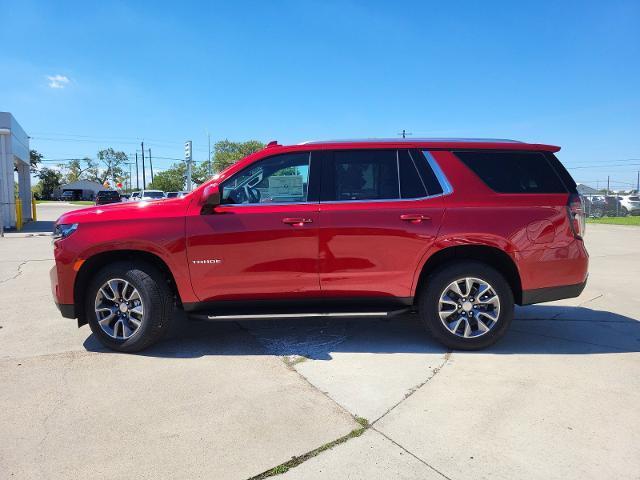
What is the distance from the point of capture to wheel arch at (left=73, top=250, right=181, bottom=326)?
14.3ft

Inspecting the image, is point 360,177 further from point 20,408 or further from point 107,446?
point 20,408

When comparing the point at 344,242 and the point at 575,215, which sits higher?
the point at 575,215

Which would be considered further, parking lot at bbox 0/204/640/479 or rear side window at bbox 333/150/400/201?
rear side window at bbox 333/150/400/201

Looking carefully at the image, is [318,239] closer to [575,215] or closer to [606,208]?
[575,215]

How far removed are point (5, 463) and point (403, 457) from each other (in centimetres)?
229

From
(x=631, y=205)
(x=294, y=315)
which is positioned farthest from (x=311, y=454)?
(x=631, y=205)

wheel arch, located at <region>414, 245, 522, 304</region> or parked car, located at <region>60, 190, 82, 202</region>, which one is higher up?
parked car, located at <region>60, 190, 82, 202</region>

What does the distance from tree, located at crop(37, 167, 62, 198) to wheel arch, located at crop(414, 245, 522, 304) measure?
4300 inches

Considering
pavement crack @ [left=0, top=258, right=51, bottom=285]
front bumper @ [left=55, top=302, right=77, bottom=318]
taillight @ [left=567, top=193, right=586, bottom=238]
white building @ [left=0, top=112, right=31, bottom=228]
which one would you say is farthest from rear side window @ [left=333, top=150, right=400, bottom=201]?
white building @ [left=0, top=112, right=31, bottom=228]

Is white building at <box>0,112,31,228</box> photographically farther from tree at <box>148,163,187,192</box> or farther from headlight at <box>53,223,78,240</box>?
tree at <box>148,163,187,192</box>

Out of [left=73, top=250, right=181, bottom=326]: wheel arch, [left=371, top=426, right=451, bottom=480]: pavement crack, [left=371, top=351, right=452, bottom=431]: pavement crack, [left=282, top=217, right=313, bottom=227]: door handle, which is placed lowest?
[left=371, top=426, right=451, bottom=480]: pavement crack

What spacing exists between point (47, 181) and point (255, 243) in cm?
11165

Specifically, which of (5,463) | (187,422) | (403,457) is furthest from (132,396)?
(403,457)

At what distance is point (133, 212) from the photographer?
14.1ft
